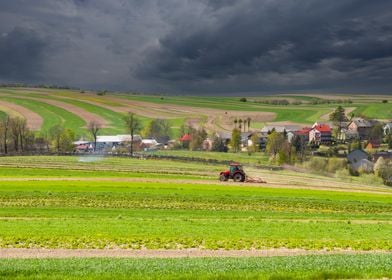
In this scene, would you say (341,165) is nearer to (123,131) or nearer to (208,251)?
(123,131)

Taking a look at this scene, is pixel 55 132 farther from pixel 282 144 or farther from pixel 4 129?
pixel 282 144

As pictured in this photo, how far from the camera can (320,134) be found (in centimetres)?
18988

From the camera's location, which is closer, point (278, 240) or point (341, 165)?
point (278, 240)

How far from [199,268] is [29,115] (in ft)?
567

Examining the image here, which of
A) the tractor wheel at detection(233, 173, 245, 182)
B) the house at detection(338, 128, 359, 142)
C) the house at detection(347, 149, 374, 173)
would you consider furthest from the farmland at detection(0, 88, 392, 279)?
the house at detection(338, 128, 359, 142)

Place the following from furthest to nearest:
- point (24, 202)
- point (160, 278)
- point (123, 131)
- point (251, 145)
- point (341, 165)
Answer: point (123, 131) < point (251, 145) < point (341, 165) < point (24, 202) < point (160, 278)

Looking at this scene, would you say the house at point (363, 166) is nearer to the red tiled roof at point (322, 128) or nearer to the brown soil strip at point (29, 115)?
the red tiled roof at point (322, 128)

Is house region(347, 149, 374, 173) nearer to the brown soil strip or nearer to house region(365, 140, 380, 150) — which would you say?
house region(365, 140, 380, 150)

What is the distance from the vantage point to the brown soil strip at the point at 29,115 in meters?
171

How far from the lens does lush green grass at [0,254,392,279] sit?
56.3 ft

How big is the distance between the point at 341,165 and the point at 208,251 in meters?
115

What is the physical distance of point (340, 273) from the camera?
17828 mm

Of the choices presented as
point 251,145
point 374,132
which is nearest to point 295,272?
point 251,145

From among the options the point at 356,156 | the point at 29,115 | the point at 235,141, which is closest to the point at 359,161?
the point at 356,156
